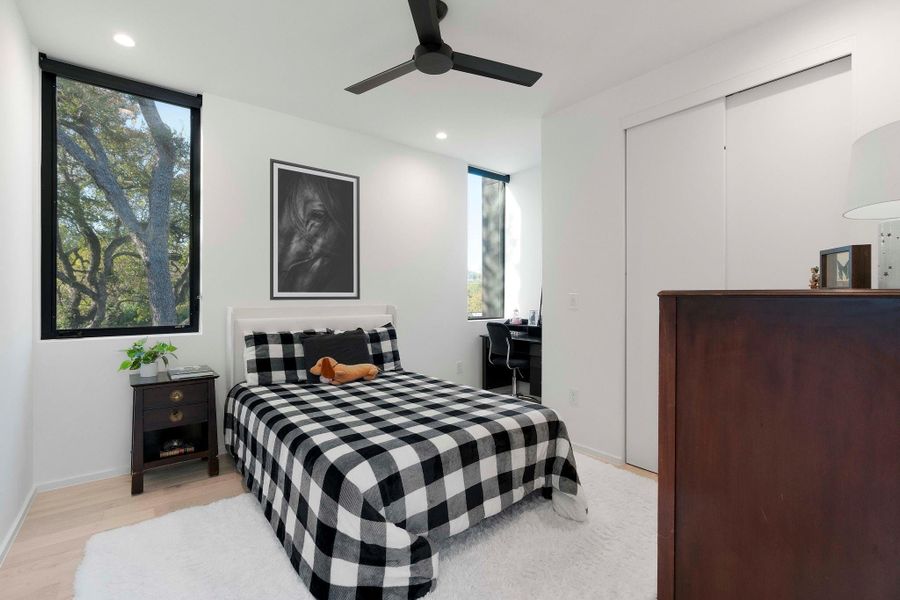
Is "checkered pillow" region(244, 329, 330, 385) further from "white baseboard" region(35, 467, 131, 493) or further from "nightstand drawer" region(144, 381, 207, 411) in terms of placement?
"white baseboard" region(35, 467, 131, 493)

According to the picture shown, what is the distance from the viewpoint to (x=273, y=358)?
2924 mm

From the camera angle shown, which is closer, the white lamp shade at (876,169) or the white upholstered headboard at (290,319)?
the white lamp shade at (876,169)

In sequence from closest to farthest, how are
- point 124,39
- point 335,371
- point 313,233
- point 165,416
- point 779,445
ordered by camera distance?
point 779,445, point 124,39, point 165,416, point 335,371, point 313,233

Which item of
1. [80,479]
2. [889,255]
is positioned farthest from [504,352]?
[80,479]

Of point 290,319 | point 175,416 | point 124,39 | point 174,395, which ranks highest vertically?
point 124,39

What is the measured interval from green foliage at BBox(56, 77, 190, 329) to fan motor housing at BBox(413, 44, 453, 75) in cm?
205

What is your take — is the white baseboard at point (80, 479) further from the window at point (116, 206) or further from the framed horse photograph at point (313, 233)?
the framed horse photograph at point (313, 233)

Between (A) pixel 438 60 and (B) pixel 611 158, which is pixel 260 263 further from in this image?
(B) pixel 611 158

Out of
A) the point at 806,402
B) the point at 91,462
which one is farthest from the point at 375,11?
the point at 91,462

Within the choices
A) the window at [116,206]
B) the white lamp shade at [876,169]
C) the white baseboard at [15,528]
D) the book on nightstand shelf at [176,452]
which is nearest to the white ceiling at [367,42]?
the window at [116,206]

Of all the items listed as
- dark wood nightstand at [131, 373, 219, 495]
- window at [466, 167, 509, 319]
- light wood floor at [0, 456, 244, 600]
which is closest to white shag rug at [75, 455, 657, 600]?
light wood floor at [0, 456, 244, 600]

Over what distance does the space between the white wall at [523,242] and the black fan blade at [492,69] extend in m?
2.62

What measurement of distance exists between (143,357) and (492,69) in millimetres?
2688

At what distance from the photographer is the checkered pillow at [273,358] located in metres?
2.85
